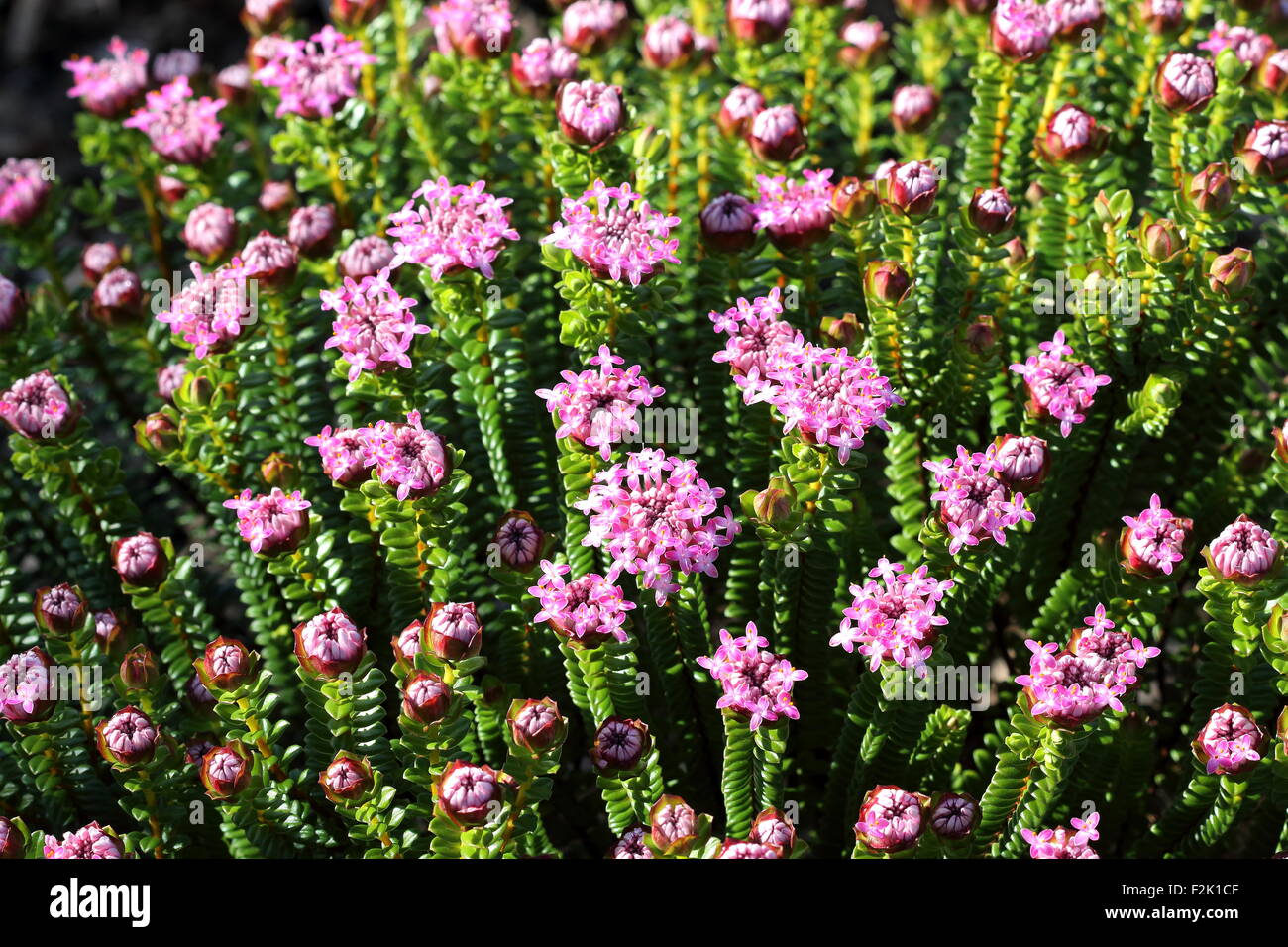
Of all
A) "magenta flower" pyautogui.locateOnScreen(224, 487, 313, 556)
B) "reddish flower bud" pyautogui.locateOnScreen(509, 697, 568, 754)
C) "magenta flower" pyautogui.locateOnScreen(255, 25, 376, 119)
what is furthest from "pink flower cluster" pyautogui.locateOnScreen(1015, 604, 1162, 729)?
"magenta flower" pyautogui.locateOnScreen(255, 25, 376, 119)

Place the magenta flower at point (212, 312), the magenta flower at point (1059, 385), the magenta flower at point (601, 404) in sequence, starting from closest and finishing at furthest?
the magenta flower at point (601, 404), the magenta flower at point (1059, 385), the magenta flower at point (212, 312)

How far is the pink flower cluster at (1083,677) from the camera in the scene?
2.50 m

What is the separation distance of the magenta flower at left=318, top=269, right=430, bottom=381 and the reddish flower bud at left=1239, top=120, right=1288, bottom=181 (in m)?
1.90

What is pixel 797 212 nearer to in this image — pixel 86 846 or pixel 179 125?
pixel 179 125

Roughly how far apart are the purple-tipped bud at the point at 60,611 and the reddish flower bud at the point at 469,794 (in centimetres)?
93

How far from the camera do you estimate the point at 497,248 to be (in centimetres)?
307

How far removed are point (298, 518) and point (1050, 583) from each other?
1.84m

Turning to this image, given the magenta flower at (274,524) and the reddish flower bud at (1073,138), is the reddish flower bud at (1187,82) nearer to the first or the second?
the reddish flower bud at (1073,138)

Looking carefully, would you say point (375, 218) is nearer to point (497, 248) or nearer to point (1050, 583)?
point (497, 248)

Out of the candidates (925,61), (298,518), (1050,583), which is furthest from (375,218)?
(1050,583)

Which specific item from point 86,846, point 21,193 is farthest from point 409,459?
point 21,193

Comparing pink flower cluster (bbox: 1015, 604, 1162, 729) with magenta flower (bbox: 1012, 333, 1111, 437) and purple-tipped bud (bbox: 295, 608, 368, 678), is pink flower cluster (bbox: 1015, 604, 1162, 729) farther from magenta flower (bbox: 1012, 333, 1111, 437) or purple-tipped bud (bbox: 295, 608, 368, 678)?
purple-tipped bud (bbox: 295, 608, 368, 678)

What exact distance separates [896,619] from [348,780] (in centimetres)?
109

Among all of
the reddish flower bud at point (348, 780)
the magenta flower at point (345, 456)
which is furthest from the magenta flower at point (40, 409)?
the reddish flower bud at point (348, 780)
